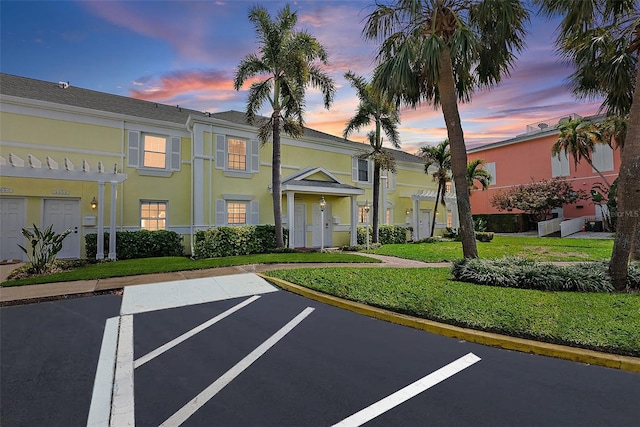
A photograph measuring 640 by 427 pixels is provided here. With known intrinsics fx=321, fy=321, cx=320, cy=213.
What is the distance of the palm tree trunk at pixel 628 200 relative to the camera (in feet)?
20.1

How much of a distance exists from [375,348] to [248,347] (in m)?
1.61

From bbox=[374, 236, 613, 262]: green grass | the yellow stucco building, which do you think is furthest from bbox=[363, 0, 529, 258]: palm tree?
the yellow stucco building

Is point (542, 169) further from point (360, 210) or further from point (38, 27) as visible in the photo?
point (38, 27)

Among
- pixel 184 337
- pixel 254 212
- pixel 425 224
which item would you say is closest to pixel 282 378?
pixel 184 337

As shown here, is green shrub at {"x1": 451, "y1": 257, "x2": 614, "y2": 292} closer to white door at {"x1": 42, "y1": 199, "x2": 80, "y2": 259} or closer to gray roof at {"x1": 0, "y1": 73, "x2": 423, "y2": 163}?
gray roof at {"x1": 0, "y1": 73, "x2": 423, "y2": 163}

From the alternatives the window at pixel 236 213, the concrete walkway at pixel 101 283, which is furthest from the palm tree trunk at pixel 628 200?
the window at pixel 236 213

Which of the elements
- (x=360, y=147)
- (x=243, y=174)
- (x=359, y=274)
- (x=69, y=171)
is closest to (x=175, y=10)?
(x=69, y=171)

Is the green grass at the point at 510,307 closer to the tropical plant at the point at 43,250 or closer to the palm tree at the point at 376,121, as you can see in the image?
the tropical plant at the point at 43,250

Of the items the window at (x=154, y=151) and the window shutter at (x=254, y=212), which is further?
the window shutter at (x=254, y=212)

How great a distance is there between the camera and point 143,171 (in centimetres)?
1376

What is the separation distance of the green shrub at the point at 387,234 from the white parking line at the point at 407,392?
1494 cm

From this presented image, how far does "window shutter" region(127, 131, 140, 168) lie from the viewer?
1352cm

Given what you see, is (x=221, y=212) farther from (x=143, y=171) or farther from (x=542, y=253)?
(x=542, y=253)

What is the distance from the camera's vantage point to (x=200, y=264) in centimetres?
1018
